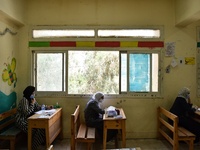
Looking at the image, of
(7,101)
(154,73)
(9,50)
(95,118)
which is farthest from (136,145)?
(9,50)

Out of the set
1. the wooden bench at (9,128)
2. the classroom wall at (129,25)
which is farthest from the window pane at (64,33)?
the wooden bench at (9,128)

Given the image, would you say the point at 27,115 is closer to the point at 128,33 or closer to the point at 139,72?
the point at 139,72

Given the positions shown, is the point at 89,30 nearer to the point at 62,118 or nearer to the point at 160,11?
the point at 160,11

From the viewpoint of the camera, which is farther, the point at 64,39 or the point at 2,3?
the point at 64,39

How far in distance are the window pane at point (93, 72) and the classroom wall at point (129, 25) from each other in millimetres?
234

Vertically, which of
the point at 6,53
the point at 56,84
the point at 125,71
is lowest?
the point at 56,84

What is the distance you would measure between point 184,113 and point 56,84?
8.63 ft

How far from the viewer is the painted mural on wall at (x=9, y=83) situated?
348 cm

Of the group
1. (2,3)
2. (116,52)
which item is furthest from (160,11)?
(2,3)

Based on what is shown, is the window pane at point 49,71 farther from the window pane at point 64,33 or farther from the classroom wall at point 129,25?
the window pane at point 64,33

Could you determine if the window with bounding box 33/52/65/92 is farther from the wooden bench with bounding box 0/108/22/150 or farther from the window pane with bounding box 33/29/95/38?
the wooden bench with bounding box 0/108/22/150

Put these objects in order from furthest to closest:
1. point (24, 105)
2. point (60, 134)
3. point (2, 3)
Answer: point (60, 134), point (24, 105), point (2, 3)

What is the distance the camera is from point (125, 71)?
406 cm

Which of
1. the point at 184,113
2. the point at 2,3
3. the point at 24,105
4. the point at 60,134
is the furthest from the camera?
the point at 60,134
